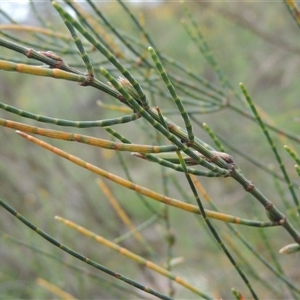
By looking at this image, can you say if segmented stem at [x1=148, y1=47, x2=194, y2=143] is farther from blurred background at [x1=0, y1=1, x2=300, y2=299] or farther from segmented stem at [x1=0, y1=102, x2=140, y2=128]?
blurred background at [x1=0, y1=1, x2=300, y2=299]

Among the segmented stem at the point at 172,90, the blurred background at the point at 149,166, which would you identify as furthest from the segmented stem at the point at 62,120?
the blurred background at the point at 149,166

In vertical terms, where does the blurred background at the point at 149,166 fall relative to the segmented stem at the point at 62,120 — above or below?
above

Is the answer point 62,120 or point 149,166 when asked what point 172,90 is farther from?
point 149,166

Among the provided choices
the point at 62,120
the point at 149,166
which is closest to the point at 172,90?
the point at 62,120

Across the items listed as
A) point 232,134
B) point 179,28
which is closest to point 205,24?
point 179,28

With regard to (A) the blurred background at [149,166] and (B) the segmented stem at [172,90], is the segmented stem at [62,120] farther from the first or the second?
(A) the blurred background at [149,166]

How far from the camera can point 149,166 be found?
3.67 meters

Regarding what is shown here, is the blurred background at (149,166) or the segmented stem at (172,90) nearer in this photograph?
the segmented stem at (172,90)

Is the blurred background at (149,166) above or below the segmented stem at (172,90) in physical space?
above

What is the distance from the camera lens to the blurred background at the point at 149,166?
2719 millimetres

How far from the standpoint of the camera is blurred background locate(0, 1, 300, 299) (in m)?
2.72

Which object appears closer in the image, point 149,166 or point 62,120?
point 62,120

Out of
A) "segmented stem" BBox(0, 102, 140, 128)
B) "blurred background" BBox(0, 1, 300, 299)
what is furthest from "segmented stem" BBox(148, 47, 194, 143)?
"blurred background" BBox(0, 1, 300, 299)

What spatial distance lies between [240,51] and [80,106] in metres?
1.28
